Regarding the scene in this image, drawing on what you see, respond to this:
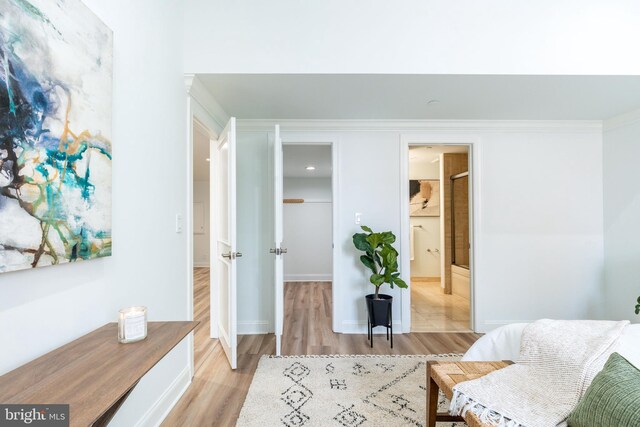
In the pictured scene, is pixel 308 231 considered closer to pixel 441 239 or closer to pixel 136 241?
pixel 441 239

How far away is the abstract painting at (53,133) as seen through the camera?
34.4 inches

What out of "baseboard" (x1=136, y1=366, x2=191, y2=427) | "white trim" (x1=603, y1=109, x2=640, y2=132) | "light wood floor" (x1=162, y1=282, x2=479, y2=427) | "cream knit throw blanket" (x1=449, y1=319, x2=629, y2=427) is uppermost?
"white trim" (x1=603, y1=109, x2=640, y2=132)

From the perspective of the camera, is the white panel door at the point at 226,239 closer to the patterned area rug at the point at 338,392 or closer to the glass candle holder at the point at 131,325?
the patterned area rug at the point at 338,392

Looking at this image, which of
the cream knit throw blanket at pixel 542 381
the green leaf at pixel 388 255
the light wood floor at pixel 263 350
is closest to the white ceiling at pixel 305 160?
the green leaf at pixel 388 255

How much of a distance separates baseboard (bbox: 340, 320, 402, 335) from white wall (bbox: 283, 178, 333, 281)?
279cm

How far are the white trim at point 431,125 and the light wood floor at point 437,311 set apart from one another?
219 centimetres

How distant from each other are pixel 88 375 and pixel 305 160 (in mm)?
3999

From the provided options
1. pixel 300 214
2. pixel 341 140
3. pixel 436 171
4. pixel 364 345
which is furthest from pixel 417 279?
pixel 341 140

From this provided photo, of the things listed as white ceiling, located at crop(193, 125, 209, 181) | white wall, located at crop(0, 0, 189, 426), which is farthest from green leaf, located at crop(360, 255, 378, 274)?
white ceiling, located at crop(193, 125, 209, 181)

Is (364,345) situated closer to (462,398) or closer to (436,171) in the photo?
(462,398)

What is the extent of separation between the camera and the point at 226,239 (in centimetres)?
255

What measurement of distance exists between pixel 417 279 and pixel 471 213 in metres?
2.76

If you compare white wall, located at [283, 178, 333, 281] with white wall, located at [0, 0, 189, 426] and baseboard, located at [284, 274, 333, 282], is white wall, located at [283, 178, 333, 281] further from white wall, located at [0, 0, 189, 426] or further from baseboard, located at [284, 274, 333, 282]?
white wall, located at [0, 0, 189, 426]

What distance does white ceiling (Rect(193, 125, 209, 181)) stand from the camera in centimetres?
361
